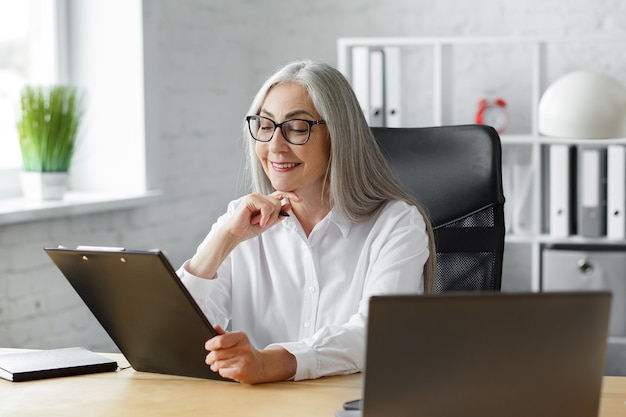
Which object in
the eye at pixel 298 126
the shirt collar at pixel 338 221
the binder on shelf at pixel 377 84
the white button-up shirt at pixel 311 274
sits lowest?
the white button-up shirt at pixel 311 274

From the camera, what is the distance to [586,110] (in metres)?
2.10

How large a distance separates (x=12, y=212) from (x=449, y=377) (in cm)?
204

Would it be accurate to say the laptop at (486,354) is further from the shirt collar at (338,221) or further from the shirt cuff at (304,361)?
the shirt collar at (338,221)

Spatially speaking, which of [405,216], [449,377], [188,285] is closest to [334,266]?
[405,216]

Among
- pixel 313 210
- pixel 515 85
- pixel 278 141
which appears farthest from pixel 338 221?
pixel 515 85

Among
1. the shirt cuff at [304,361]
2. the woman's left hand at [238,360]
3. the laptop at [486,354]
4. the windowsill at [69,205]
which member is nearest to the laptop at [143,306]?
the woman's left hand at [238,360]

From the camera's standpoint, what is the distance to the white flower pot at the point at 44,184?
308cm

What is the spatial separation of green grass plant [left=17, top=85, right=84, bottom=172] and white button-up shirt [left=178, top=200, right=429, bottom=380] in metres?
1.23

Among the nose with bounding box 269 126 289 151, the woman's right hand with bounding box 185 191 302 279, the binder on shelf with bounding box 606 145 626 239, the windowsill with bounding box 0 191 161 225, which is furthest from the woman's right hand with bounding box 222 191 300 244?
the binder on shelf with bounding box 606 145 626 239

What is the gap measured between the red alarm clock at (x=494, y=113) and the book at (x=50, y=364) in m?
2.49

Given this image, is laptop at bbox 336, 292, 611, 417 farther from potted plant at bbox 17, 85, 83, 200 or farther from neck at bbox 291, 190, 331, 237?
potted plant at bbox 17, 85, 83, 200

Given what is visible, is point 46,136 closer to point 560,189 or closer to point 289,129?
point 289,129

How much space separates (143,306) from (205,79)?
254 centimetres

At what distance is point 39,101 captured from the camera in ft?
9.79
